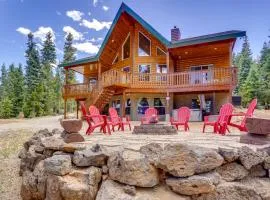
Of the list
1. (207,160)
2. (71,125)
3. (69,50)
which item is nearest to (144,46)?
(71,125)

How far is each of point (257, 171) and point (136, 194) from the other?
1813 mm

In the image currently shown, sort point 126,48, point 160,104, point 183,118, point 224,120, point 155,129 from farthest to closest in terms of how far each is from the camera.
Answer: point 126,48
point 160,104
point 183,118
point 155,129
point 224,120

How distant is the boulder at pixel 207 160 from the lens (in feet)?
9.69

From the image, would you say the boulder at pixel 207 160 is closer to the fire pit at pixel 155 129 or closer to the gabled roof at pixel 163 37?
the fire pit at pixel 155 129

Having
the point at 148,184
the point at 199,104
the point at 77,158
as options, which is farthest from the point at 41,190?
the point at 199,104

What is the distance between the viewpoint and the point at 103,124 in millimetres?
6223

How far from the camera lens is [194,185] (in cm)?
287

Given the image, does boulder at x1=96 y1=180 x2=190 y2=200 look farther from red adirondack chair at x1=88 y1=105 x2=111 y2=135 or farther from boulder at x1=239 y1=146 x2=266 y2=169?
red adirondack chair at x1=88 y1=105 x2=111 y2=135

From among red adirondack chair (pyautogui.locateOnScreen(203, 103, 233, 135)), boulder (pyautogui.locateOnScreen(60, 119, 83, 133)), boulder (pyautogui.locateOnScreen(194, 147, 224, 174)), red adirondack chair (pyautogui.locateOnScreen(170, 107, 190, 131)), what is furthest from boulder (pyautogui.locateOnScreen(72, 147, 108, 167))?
red adirondack chair (pyautogui.locateOnScreen(170, 107, 190, 131))

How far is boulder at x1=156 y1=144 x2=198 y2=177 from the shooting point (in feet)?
Result: 9.61

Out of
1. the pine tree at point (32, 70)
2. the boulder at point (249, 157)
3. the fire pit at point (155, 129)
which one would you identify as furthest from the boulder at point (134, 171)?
the pine tree at point (32, 70)

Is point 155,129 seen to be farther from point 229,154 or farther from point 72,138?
point 229,154

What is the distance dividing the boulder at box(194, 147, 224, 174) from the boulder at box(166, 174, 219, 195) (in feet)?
0.34

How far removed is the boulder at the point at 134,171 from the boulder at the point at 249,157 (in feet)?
4.00
